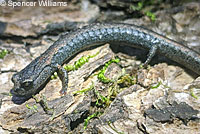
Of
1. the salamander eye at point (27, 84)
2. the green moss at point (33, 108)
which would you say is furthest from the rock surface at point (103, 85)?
the salamander eye at point (27, 84)

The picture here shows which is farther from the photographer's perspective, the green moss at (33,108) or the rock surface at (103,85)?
the green moss at (33,108)

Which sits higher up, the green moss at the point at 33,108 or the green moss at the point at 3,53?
the green moss at the point at 3,53

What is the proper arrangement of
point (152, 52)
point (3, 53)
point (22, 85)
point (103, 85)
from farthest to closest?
point (152, 52)
point (3, 53)
point (103, 85)
point (22, 85)

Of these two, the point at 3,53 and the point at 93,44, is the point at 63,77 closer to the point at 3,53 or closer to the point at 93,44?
the point at 93,44

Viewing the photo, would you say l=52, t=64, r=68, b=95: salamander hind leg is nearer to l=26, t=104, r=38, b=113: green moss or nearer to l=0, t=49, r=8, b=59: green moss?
l=26, t=104, r=38, b=113: green moss

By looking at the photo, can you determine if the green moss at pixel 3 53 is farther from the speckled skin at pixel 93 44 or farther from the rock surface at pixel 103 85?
the speckled skin at pixel 93 44

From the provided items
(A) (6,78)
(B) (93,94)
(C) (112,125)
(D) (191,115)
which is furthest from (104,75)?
(A) (6,78)

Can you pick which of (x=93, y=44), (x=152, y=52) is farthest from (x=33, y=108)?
(x=152, y=52)

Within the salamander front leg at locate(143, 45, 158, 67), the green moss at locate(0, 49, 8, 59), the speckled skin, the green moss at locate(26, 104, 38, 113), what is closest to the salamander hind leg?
the speckled skin
